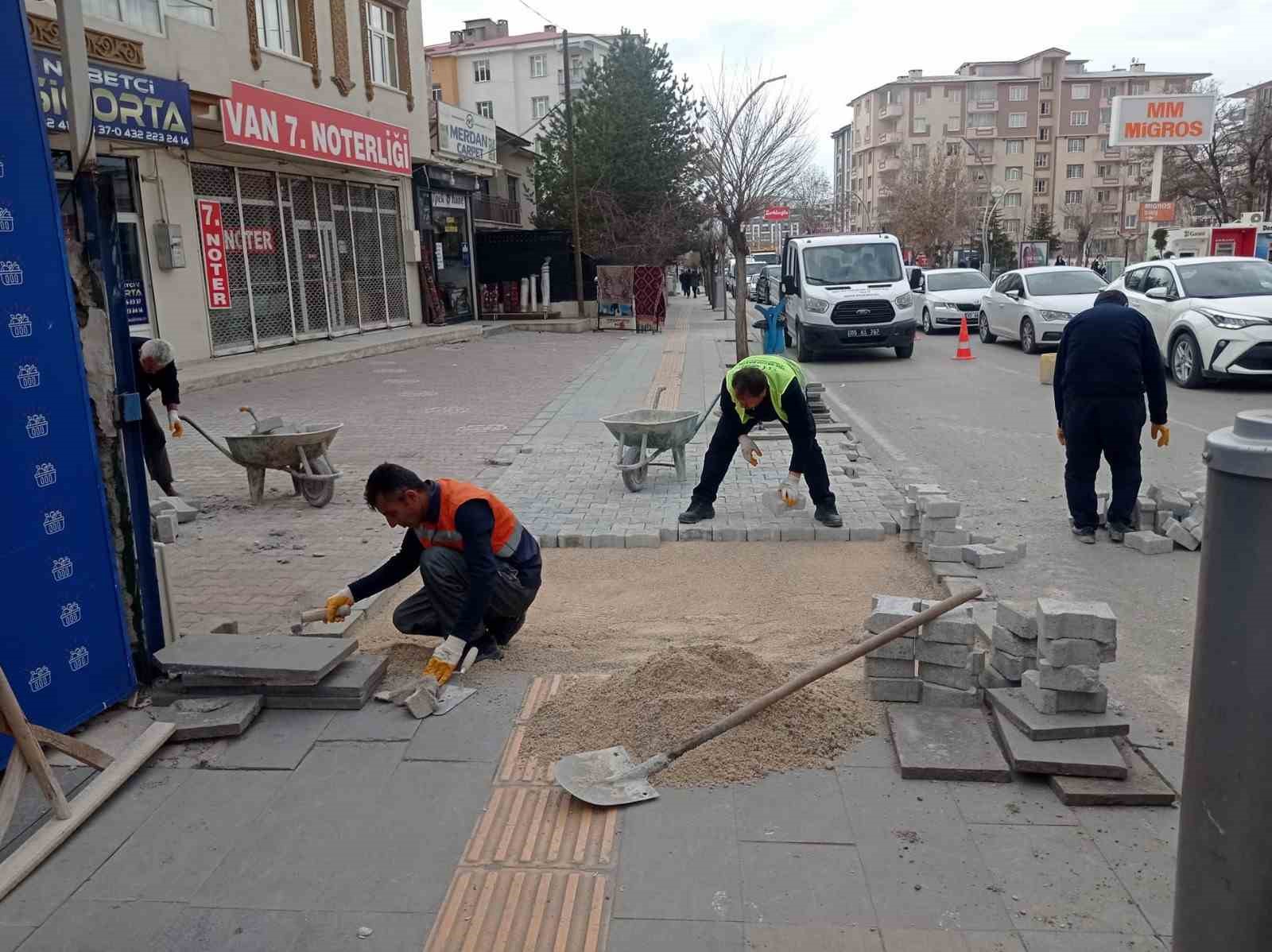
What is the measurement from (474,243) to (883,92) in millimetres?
73535

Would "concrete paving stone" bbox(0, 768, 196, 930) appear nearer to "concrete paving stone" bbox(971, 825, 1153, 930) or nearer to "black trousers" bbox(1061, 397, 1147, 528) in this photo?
"concrete paving stone" bbox(971, 825, 1153, 930)

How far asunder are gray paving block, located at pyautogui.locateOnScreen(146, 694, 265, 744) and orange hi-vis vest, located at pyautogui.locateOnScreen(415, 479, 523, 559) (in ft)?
3.29

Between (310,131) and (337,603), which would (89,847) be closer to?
(337,603)

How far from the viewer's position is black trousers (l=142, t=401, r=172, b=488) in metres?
8.02

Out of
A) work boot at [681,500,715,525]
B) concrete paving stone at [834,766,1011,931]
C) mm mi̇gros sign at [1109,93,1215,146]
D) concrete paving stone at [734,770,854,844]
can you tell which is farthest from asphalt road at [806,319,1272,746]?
mm mi̇gros sign at [1109,93,1215,146]


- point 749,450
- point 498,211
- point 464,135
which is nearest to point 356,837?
point 749,450

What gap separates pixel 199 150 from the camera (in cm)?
1794

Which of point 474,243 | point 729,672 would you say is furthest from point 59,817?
point 474,243

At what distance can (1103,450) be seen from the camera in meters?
6.96

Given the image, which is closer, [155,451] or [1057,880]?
[1057,880]

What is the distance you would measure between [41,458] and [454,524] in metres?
1.58

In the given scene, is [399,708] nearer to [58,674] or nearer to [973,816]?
[58,674]

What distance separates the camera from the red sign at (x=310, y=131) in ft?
56.0

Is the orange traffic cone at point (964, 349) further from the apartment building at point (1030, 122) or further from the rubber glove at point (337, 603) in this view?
the apartment building at point (1030, 122)
